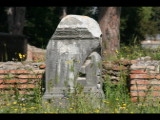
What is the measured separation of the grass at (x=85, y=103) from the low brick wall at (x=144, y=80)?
132mm

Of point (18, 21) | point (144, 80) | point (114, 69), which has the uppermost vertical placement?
point (18, 21)

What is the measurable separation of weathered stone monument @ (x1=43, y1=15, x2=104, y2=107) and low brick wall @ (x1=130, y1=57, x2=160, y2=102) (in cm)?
43

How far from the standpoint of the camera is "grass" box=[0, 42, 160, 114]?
4.73 m

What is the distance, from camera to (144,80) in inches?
239

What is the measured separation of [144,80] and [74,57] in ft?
3.12

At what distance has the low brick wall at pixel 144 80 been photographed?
584 centimetres

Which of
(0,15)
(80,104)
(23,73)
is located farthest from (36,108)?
(0,15)

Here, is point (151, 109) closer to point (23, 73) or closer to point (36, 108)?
point (36, 108)

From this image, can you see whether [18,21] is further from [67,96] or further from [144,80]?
[67,96]

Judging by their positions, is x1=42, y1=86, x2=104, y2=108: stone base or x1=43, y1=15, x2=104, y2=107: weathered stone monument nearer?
x1=42, y1=86, x2=104, y2=108: stone base

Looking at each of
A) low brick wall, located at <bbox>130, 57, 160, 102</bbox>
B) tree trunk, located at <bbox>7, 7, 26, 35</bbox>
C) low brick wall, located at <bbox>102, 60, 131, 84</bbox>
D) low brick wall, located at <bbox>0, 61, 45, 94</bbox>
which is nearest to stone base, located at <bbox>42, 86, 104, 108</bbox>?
low brick wall, located at <bbox>130, 57, 160, 102</bbox>

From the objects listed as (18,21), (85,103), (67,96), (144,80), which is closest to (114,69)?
(144,80)

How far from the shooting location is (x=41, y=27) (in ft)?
88.7

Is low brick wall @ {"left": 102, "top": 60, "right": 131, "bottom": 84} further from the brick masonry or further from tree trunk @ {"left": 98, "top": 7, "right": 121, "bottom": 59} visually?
tree trunk @ {"left": 98, "top": 7, "right": 121, "bottom": 59}
